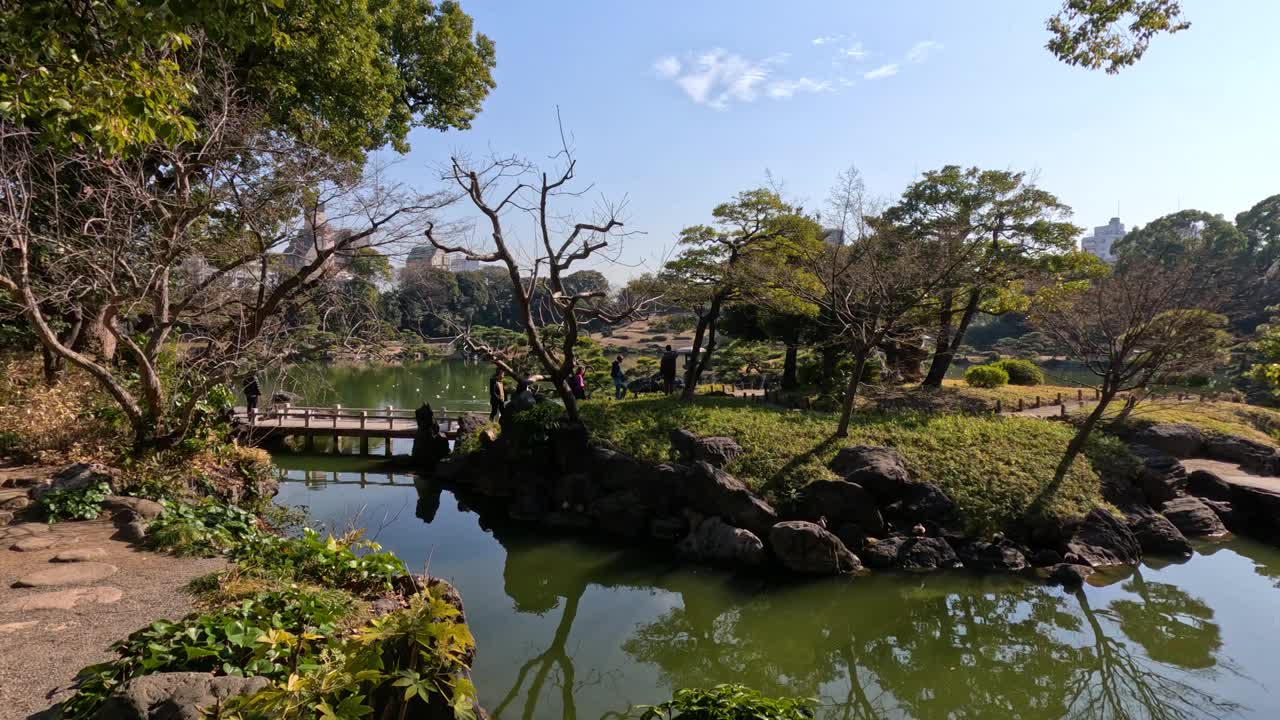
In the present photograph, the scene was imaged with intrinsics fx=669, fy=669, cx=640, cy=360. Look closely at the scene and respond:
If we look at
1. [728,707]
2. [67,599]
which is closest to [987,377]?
[728,707]

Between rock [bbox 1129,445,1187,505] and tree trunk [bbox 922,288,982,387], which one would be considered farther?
tree trunk [bbox 922,288,982,387]

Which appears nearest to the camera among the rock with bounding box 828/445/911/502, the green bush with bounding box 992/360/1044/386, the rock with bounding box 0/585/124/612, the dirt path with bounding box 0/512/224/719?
the dirt path with bounding box 0/512/224/719

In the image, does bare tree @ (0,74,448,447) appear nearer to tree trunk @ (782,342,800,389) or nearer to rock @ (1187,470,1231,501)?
tree trunk @ (782,342,800,389)

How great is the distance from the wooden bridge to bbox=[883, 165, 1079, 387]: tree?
1225 cm

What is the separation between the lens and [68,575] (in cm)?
537

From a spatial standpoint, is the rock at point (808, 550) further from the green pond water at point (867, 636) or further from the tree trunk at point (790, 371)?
the tree trunk at point (790, 371)

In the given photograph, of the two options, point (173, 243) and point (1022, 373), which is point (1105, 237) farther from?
point (173, 243)

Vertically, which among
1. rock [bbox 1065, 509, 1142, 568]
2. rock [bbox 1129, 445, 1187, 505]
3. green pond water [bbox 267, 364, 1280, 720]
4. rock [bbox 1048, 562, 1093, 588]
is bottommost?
green pond water [bbox 267, 364, 1280, 720]

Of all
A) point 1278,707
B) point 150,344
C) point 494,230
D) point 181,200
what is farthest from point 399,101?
point 1278,707

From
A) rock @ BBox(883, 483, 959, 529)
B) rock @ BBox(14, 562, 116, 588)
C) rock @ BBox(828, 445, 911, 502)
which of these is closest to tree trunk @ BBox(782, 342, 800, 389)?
rock @ BBox(828, 445, 911, 502)

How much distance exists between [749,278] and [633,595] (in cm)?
703

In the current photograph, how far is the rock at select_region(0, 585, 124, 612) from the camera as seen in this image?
15.7ft

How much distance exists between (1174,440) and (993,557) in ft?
22.5

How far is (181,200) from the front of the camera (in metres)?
7.36
